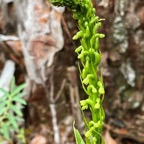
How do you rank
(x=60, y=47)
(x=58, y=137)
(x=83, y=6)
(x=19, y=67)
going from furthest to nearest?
(x=19, y=67), (x=58, y=137), (x=60, y=47), (x=83, y=6)

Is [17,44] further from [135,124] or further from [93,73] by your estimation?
[93,73]

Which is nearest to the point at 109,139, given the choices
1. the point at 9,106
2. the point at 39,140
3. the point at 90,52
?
the point at 39,140

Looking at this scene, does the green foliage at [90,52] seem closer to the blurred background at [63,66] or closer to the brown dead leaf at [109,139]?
the blurred background at [63,66]

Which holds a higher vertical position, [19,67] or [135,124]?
[19,67]

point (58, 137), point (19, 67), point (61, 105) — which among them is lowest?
point (58, 137)

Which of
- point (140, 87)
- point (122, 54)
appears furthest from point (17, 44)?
point (140, 87)

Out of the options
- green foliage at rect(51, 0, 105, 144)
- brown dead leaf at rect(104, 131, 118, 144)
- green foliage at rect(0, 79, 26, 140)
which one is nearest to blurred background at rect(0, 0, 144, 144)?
brown dead leaf at rect(104, 131, 118, 144)

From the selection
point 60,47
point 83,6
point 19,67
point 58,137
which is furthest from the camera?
point 19,67

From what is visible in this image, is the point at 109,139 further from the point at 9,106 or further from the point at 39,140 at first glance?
the point at 9,106
